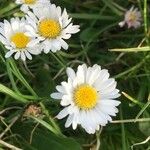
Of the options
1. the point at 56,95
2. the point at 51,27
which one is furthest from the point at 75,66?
the point at 56,95

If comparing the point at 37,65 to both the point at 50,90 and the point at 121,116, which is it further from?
the point at 121,116

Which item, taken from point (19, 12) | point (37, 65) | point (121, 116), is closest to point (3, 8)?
point (19, 12)

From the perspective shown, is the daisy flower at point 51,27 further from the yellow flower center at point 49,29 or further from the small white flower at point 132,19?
the small white flower at point 132,19

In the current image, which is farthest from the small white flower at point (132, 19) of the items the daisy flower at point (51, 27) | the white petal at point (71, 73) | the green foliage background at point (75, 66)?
the white petal at point (71, 73)

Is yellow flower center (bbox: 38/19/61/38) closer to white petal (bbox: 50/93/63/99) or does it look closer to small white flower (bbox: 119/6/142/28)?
white petal (bbox: 50/93/63/99)

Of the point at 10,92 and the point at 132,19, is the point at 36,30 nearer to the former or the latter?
the point at 10,92

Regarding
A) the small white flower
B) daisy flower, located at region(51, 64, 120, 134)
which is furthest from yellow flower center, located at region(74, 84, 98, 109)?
the small white flower
